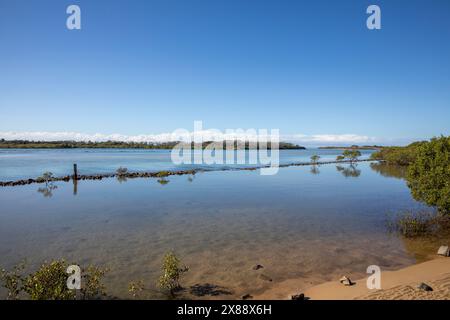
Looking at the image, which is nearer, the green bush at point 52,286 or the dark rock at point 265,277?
the green bush at point 52,286

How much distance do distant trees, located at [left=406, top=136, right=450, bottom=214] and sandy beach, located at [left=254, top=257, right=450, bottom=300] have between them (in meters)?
6.23

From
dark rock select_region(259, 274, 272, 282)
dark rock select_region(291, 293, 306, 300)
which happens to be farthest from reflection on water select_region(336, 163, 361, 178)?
dark rock select_region(291, 293, 306, 300)

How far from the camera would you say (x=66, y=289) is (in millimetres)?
7809

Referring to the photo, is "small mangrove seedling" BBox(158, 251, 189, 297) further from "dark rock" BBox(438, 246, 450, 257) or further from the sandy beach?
"dark rock" BBox(438, 246, 450, 257)

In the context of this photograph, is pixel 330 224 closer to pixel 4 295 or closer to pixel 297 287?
pixel 297 287

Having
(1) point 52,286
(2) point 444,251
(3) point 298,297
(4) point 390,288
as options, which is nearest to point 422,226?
(2) point 444,251

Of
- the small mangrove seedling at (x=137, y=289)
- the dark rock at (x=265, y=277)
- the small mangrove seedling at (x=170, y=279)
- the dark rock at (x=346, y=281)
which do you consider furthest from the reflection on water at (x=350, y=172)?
the small mangrove seedling at (x=137, y=289)

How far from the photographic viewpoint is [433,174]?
15633mm

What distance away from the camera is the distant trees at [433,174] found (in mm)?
15109

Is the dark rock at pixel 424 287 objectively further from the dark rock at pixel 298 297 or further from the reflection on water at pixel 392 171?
the reflection on water at pixel 392 171

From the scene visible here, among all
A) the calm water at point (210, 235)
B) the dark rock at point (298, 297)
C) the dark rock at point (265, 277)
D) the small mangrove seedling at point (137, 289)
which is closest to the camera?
the dark rock at point (298, 297)

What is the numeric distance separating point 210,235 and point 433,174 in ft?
41.4

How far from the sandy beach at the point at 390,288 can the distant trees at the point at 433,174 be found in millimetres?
6226
